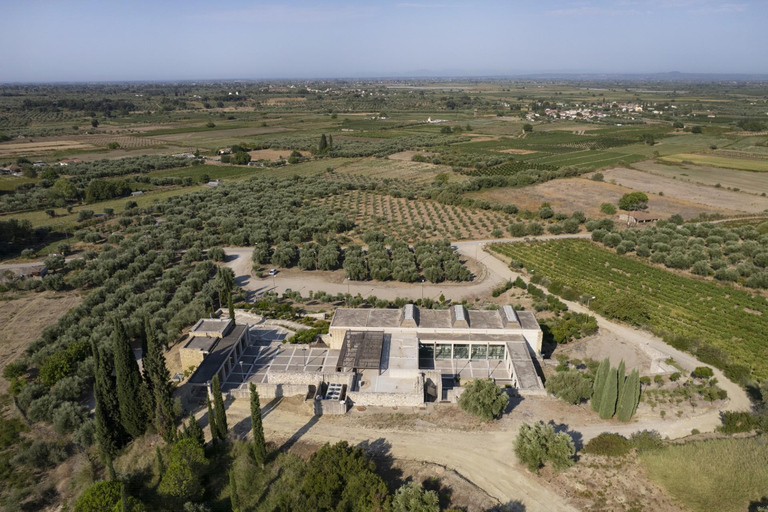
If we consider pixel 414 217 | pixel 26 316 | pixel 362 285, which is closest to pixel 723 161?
pixel 414 217

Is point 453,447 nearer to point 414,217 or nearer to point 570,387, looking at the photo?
point 570,387

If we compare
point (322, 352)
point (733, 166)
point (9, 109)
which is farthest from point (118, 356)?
point (9, 109)

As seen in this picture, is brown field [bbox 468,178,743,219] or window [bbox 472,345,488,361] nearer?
window [bbox 472,345,488,361]

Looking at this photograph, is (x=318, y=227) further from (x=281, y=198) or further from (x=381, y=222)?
(x=281, y=198)

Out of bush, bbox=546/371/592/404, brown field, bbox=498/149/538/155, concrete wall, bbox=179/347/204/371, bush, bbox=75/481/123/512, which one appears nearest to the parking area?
concrete wall, bbox=179/347/204/371

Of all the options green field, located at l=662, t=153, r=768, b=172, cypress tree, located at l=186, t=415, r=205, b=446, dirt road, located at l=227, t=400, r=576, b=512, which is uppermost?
green field, located at l=662, t=153, r=768, b=172

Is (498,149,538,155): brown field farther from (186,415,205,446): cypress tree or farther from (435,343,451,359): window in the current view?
(186,415,205,446): cypress tree

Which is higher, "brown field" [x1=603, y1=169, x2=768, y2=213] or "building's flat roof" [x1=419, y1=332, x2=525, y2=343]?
"brown field" [x1=603, y1=169, x2=768, y2=213]

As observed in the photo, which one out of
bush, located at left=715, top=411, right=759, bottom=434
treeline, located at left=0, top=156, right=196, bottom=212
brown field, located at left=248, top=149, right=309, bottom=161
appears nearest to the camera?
bush, located at left=715, top=411, right=759, bottom=434

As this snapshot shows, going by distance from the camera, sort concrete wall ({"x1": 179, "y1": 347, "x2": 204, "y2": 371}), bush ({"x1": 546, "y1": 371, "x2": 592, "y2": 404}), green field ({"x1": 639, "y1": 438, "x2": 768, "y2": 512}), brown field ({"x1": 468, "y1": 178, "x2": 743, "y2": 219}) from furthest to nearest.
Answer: brown field ({"x1": 468, "y1": 178, "x2": 743, "y2": 219}) → concrete wall ({"x1": 179, "y1": 347, "x2": 204, "y2": 371}) → bush ({"x1": 546, "y1": 371, "x2": 592, "y2": 404}) → green field ({"x1": 639, "y1": 438, "x2": 768, "y2": 512})
